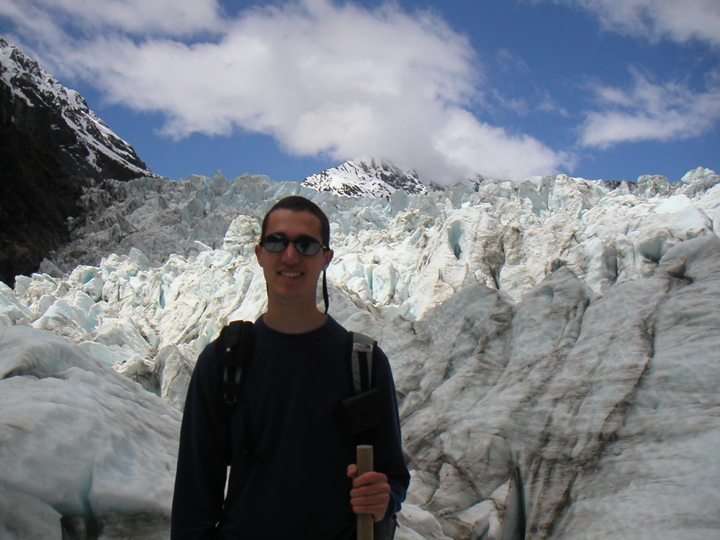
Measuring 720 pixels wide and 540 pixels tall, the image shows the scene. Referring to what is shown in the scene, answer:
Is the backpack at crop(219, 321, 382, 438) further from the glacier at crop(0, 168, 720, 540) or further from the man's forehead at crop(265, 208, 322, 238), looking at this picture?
the glacier at crop(0, 168, 720, 540)

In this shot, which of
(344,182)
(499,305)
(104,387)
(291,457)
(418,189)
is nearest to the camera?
(291,457)

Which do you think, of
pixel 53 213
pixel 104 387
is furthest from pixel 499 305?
pixel 53 213

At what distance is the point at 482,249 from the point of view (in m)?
24.2

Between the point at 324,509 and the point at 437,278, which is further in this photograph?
the point at 437,278

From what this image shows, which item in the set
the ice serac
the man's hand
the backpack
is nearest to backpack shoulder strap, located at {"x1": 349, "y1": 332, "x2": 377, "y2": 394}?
the backpack

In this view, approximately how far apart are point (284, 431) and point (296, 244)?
2.00 feet

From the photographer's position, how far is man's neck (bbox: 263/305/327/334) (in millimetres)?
1635

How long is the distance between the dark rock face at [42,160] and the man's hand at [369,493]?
47.8 meters

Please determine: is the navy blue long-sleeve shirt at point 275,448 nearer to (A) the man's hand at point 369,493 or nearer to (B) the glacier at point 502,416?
(A) the man's hand at point 369,493

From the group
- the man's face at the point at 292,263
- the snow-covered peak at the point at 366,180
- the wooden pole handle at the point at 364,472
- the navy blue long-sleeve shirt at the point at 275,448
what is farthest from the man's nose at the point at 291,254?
the snow-covered peak at the point at 366,180

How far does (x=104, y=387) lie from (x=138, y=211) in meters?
50.1

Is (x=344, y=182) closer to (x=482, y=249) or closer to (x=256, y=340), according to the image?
(x=482, y=249)

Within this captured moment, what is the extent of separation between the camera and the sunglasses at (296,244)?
1.64 metres

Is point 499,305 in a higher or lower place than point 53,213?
lower
